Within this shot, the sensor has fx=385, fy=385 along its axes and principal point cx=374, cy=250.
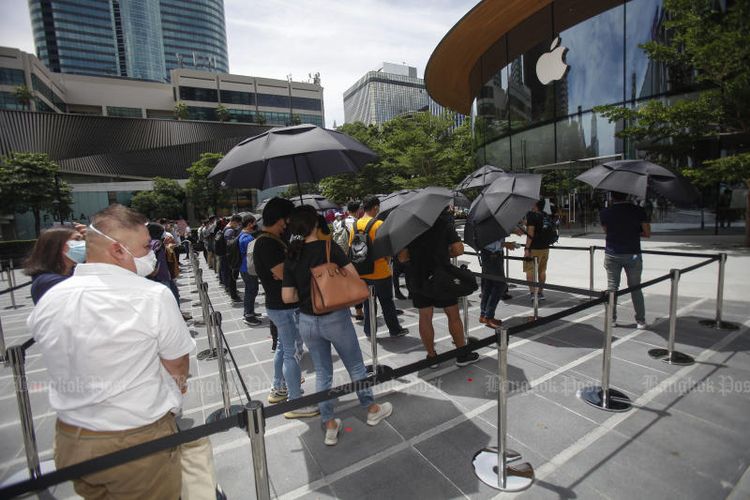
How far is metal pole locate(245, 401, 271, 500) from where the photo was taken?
1.88 m

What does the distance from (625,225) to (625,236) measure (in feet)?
0.51

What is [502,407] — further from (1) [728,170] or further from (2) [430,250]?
(1) [728,170]

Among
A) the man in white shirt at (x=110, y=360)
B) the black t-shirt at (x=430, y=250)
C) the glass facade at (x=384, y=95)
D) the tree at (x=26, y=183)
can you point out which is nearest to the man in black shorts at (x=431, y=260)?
the black t-shirt at (x=430, y=250)

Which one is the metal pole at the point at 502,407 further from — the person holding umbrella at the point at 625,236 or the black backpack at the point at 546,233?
the black backpack at the point at 546,233

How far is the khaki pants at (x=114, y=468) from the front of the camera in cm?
166

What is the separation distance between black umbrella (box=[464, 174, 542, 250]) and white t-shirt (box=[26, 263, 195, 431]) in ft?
12.5

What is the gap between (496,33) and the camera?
18.4 metres

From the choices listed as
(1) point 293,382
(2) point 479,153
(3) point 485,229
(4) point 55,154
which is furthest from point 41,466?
(4) point 55,154

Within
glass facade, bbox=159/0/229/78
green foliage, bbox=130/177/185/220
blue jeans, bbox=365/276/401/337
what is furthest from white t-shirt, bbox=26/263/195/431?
glass facade, bbox=159/0/229/78

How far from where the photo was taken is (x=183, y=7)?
427 ft

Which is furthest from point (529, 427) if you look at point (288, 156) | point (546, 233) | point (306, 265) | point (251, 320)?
point (251, 320)

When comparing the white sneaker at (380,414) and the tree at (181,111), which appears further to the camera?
the tree at (181,111)

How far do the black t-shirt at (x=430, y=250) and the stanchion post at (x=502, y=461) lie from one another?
1631 mm

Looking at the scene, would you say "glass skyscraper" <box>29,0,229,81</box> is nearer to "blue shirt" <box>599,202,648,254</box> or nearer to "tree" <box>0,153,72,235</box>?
"tree" <box>0,153,72,235</box>
